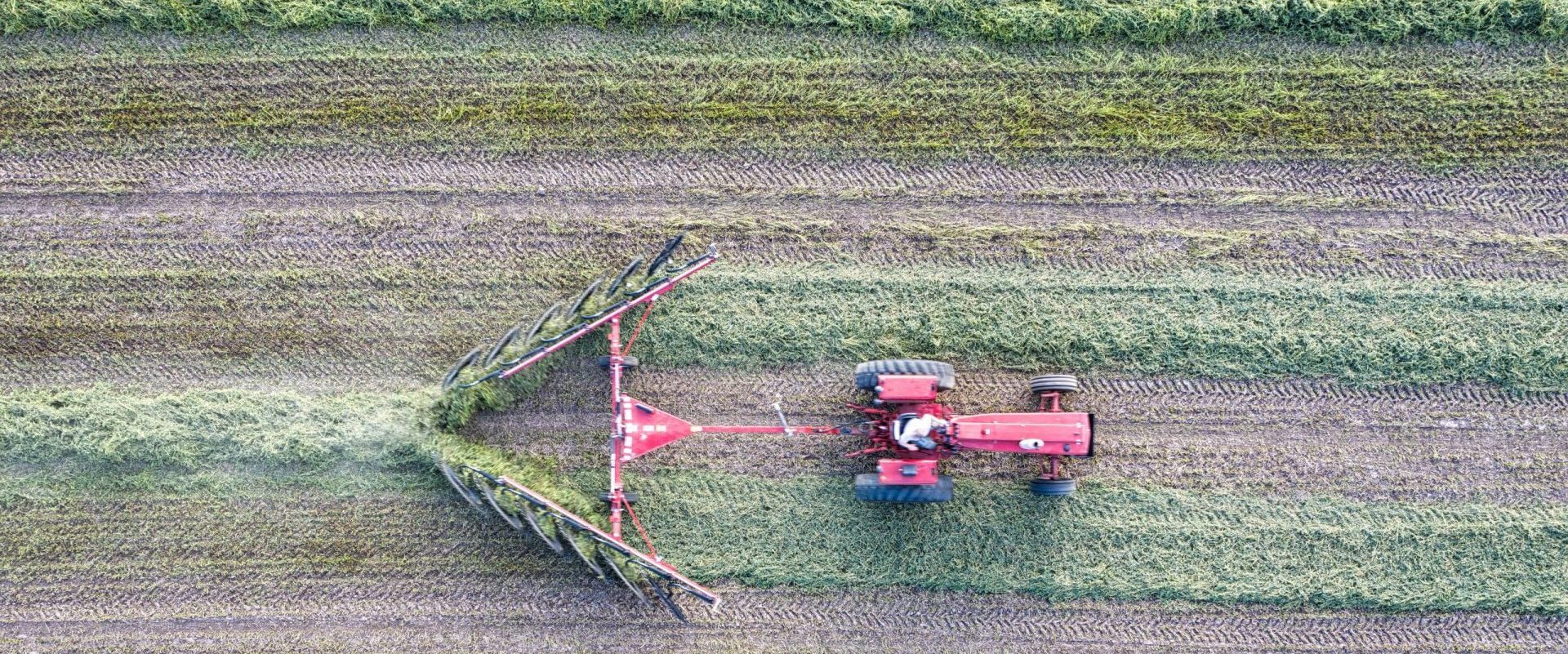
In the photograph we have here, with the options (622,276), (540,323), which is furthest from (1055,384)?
(540,323)

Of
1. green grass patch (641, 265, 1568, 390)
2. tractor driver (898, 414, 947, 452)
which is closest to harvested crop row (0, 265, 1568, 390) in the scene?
green grass patch (641, 265, 1568, 390)

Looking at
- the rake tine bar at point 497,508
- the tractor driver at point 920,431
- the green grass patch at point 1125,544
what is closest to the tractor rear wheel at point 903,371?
the tractor driver at point 920,431

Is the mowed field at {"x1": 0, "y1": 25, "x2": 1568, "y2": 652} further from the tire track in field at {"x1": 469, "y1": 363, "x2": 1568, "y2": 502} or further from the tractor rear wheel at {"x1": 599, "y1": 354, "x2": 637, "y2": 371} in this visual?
the tractor rear wheel at {"x1": 599, "y1": 354, "x2": 637, "y2": 371}

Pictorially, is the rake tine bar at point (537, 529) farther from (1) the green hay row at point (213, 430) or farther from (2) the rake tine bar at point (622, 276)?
(2) the rake tine bar at point (622, 276)

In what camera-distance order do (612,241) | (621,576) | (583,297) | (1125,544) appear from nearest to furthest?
(621,576)
(583,297)
(1125,544)
(612,241)

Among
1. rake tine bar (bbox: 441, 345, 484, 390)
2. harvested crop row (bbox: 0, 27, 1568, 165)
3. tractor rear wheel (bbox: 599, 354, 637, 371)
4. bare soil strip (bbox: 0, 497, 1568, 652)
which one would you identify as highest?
harvested crop row (bbox: 0, 27, 1568, 165)

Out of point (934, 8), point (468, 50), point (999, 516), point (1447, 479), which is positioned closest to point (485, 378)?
point (468, 50)

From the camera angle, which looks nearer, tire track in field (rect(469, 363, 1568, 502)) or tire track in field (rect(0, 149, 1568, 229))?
tire track in field (rect(469, 363, 1568, 502))

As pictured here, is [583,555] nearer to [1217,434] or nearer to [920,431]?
[920,431]
